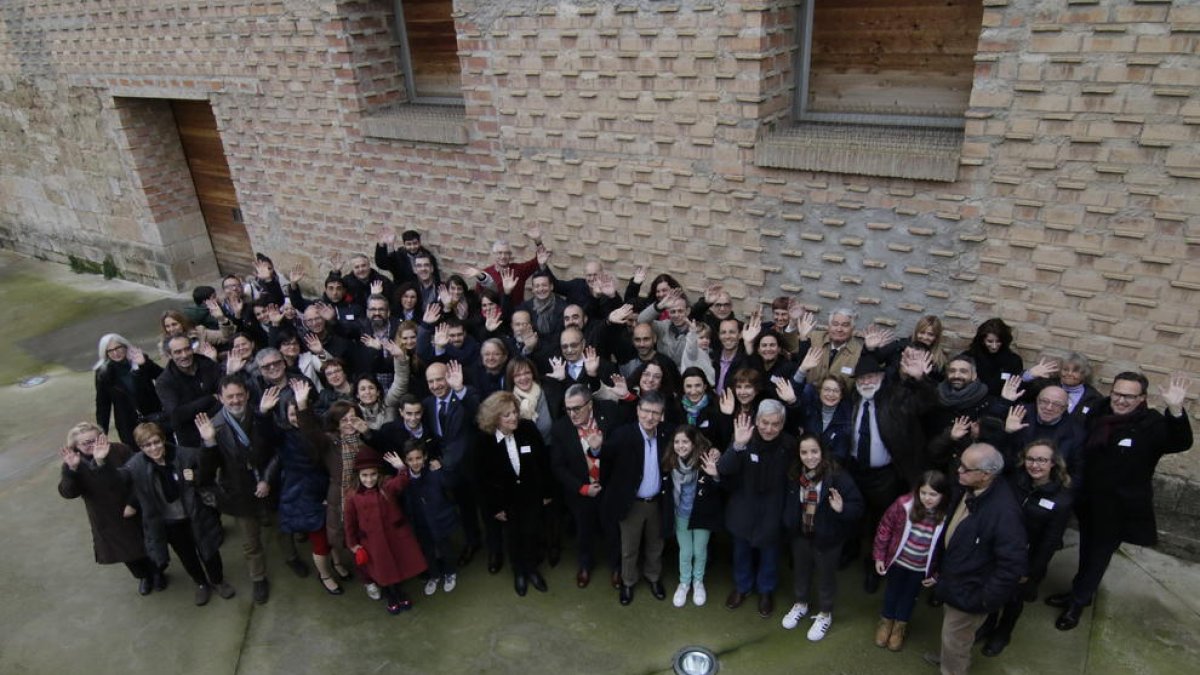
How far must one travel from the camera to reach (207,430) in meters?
5.17

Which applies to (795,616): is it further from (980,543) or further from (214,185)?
(214,185)

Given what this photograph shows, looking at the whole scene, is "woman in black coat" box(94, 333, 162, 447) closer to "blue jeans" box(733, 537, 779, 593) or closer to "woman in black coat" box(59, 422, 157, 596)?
"woman in black coat" box(59, 422, 157, 596)

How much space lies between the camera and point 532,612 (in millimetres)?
5301

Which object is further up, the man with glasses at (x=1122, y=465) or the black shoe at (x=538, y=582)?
the man with glasses at (x=1122, y=465)

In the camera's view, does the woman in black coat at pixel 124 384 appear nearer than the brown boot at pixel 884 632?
No

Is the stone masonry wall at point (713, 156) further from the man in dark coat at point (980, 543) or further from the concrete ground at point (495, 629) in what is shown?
the man in dark coat at point (980, 543)

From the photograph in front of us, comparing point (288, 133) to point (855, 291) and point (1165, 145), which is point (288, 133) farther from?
point (1165, 145)

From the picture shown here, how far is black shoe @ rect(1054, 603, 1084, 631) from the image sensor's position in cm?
489

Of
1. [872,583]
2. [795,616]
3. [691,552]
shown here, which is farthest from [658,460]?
[872,583]

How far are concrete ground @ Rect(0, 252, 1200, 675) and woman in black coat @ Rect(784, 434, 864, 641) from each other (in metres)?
0.30

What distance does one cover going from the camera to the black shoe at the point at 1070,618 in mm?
4887

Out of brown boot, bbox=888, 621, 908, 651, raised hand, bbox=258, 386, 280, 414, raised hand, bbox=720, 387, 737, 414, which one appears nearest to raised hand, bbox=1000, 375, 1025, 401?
brown boot, bbox=888, 621, 908, 651

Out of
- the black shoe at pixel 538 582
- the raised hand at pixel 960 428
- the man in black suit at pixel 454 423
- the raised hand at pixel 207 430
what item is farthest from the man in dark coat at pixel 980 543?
the raised hand at pixel 207 430

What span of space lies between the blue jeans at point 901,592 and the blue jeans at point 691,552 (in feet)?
3.56
